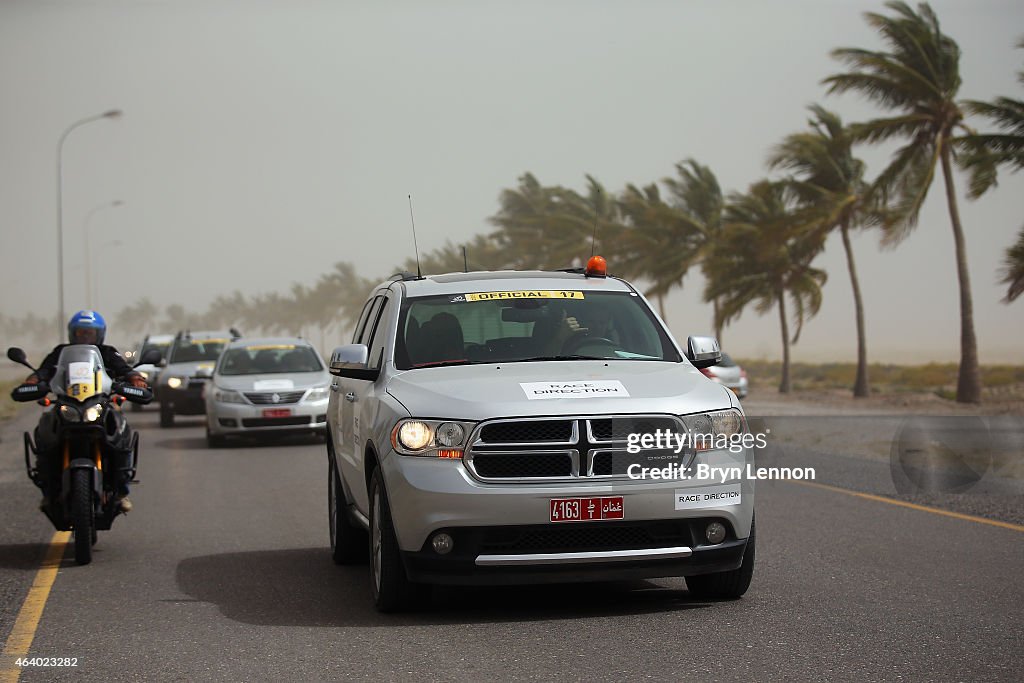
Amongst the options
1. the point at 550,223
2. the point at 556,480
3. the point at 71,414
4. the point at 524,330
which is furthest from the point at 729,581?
the point at 550,223

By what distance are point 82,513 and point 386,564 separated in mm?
3231

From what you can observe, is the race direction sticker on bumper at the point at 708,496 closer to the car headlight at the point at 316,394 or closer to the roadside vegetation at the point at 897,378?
the car headlight at the point at 316,394

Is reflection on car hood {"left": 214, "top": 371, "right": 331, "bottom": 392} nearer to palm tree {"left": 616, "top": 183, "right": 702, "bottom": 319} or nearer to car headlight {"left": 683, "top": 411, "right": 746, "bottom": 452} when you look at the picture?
car headlight {"left": 683, "top": 411, "right": 746, "bottom": 452}

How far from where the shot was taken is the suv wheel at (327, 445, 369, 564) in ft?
31.0

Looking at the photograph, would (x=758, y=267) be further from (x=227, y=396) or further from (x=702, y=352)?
(x=702, y=352)

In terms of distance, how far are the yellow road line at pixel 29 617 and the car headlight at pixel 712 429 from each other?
339cm

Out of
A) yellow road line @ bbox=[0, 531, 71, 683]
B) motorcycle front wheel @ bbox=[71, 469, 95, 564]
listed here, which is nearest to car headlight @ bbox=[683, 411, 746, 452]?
yellow road line @ bbox=[0, 531, 71, 683]

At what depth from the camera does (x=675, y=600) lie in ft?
26.0

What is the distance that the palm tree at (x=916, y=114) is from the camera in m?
36.5

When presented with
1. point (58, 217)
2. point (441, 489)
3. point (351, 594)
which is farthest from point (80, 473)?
point (58, 217)

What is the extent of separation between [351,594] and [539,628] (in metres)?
1.61

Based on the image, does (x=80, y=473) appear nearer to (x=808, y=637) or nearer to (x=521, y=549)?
(x=521, y=549)

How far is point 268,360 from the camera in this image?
23.0m

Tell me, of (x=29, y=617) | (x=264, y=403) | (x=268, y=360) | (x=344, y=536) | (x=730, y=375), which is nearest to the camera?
(x=29, y=617)
